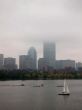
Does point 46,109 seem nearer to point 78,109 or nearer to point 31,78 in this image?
point 78,109

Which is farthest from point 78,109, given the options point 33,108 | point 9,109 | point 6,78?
point 6,78

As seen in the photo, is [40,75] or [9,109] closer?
[9,109]

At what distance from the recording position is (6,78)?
18288cm

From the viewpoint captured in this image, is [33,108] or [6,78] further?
[6,78]

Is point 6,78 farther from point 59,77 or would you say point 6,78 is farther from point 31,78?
point 59,77

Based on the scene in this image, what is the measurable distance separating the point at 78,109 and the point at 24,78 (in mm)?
139638

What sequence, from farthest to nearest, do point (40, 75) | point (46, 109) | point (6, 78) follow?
point (40, 75) < point (6, 78) < point (46, 109)

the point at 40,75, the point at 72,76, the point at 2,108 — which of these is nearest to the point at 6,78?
the point at 40,75

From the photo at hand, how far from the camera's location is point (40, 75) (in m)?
195

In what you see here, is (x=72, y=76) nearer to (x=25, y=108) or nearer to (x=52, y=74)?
(x=52, y=74)

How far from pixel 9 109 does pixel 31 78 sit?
140111 mm

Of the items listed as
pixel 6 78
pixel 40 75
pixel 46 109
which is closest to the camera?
pixel 46 109

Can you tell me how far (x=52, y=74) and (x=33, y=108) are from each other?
148428mm

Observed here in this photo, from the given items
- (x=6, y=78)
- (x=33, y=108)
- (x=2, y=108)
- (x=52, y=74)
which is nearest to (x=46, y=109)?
(x=33, y=108)
